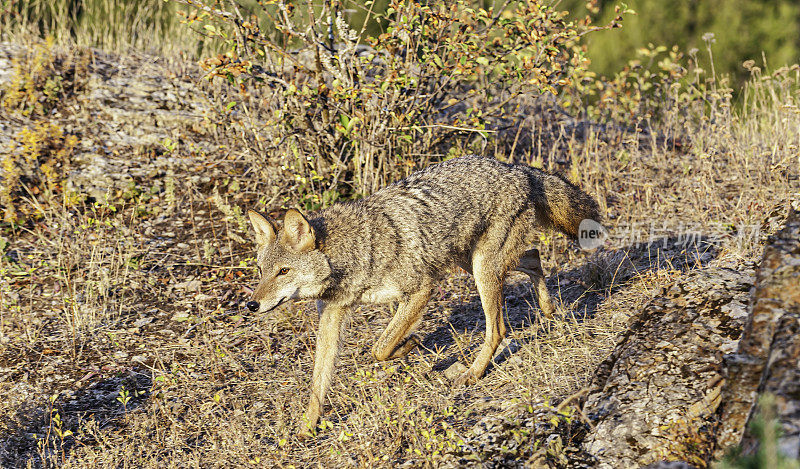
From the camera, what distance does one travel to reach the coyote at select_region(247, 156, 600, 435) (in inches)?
220

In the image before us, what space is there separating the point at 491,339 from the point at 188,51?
906 cm

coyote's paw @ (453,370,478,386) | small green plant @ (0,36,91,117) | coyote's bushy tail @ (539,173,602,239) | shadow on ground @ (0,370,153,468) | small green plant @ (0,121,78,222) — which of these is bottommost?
shadow on ground @ (0,370,153,468)

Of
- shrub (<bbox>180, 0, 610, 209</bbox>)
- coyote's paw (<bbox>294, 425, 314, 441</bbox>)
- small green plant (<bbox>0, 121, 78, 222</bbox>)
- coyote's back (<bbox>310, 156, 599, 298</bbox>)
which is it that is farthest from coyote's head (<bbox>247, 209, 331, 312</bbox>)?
small green plant (<bbox>0, 121, 78, 222</bbox>)

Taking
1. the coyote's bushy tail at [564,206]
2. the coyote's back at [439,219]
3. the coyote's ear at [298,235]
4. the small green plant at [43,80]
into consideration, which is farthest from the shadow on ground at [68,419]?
the small green plant at [43,80]

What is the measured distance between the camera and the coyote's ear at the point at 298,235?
5.53 meters

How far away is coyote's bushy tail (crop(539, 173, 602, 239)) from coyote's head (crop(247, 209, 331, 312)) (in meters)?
2.27

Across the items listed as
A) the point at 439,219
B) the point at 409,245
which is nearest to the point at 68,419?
the point at 409,245

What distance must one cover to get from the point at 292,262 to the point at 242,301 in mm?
2185

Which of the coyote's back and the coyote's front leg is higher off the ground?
the coyote's back

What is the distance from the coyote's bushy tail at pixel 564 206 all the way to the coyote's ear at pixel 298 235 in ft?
7.48

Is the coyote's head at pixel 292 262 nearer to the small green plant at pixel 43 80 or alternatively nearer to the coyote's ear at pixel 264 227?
the coyote's ear at pixel 264 227

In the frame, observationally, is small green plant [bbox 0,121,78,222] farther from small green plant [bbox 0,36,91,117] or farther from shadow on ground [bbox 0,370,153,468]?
shadow on ground [bbox 0,370,153,468]

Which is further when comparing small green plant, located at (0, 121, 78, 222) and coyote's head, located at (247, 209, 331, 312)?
small green plant, located at (0, 121, 78, 222)

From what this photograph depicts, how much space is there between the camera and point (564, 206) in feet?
21.6
